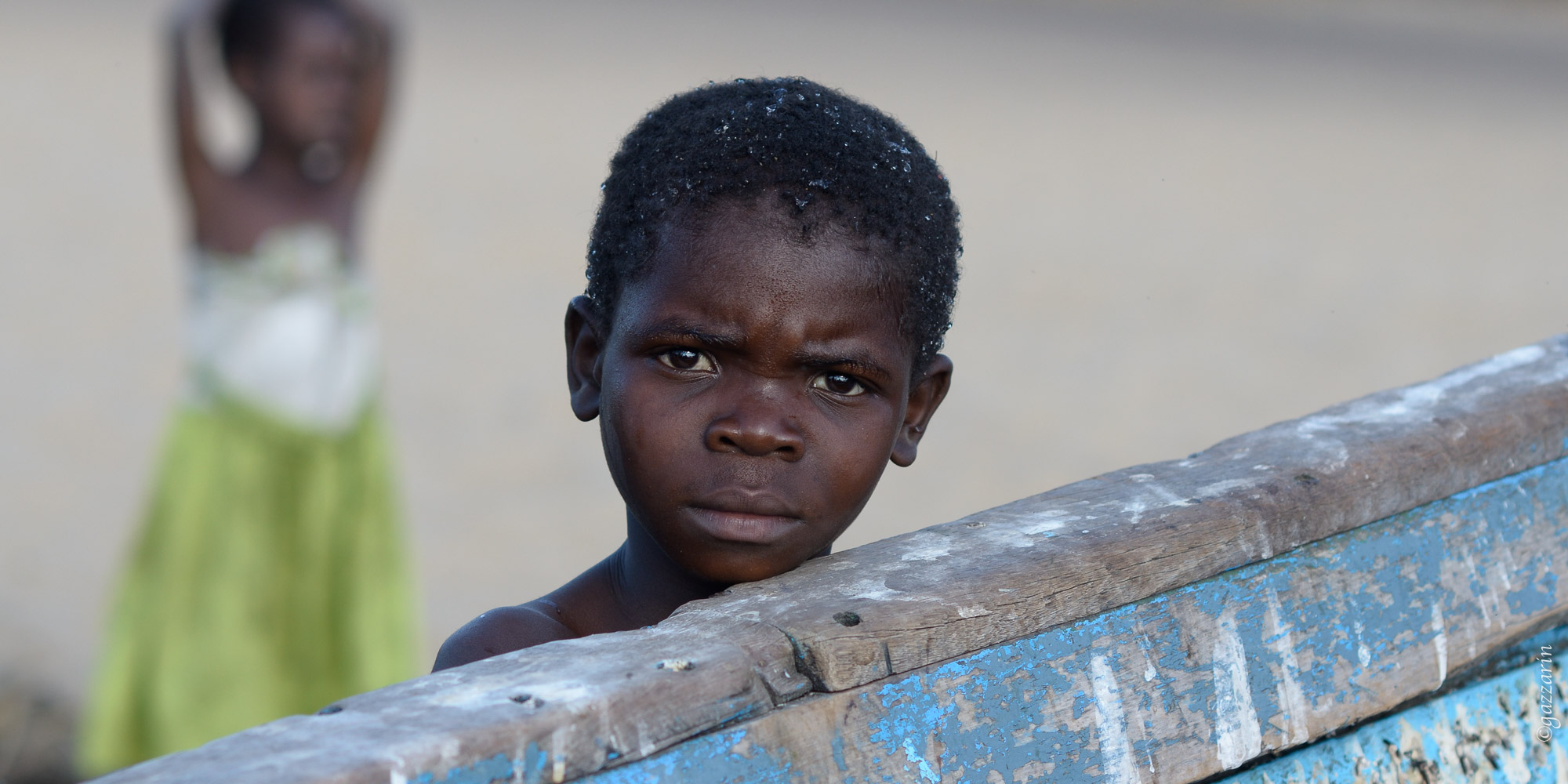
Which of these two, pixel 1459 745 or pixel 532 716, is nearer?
pixel 532 716

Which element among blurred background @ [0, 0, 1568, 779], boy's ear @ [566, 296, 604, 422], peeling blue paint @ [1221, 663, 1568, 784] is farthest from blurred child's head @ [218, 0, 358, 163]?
peeling blue paint @ [1221, 663, 1568, 784]

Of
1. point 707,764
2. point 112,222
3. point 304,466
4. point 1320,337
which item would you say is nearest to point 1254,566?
point 707,764

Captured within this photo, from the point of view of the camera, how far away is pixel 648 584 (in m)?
1.70

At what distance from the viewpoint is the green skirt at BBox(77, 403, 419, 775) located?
11.7ft

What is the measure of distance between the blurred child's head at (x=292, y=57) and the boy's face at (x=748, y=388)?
7.64 feet

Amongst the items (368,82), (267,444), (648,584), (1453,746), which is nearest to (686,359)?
(648,584)

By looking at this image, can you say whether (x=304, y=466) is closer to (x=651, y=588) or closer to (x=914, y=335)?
(x=651, y=588)

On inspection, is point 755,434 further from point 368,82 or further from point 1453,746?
point 368,82

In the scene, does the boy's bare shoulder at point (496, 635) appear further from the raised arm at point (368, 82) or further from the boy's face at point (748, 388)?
the raised arm at point (368, 82)

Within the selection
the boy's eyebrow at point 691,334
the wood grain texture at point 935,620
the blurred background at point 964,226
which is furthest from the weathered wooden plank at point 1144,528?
the blurred background at point 964,226

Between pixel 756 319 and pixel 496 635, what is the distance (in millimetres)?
421

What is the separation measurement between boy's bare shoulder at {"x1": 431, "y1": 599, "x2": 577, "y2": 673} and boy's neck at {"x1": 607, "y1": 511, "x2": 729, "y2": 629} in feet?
0.42

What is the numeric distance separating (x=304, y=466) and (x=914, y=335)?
2.43m

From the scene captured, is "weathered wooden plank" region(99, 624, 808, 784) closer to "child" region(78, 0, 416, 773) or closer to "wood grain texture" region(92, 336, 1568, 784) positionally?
"wood grain texture" region(92, 336, 1568, 784)
